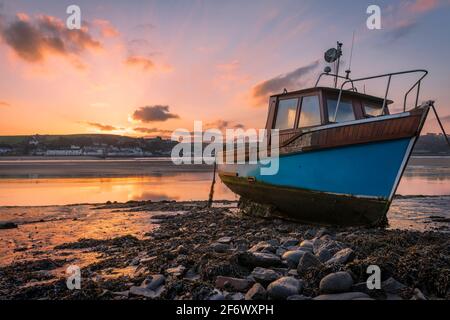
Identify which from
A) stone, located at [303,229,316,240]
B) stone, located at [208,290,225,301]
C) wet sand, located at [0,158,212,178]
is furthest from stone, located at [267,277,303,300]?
wet sand, located at [0,158,212,178]

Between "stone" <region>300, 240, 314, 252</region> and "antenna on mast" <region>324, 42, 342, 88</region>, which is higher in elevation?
"antenna on mast" <region>324, 42, 342, 88</region>

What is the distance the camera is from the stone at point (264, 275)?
15.8 feet

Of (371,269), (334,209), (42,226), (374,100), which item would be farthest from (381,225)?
(42,226)

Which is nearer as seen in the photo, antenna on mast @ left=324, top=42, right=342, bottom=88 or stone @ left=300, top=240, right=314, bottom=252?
stone @ left=300, top=240, right=314, bottom=252

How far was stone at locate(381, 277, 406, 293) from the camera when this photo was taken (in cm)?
450

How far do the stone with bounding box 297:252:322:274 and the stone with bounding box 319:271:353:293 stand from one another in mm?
559

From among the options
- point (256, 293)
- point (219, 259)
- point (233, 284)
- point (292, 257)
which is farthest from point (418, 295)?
point (219, 259)

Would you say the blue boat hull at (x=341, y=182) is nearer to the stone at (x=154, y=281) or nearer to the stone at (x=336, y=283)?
the stone at (x=336, y=283)

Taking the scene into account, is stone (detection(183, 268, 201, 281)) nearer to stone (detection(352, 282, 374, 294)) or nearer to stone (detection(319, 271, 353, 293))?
stone (detection(319, 271, 353, 293))

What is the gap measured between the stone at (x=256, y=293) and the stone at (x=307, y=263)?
0.91 meters

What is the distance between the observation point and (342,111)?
9.66m

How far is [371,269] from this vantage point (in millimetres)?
4727

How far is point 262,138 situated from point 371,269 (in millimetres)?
6406
